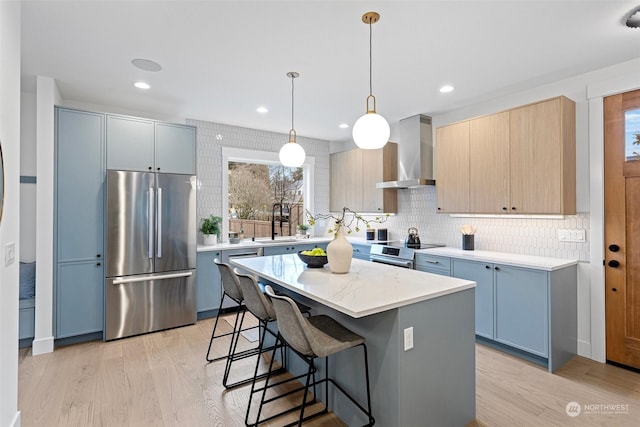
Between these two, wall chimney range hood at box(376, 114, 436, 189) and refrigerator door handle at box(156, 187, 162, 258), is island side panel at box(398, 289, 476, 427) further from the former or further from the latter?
refrigerator door handle at box(156, 187, 162, 258)

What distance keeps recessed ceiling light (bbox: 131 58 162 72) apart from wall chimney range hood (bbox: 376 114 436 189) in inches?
120

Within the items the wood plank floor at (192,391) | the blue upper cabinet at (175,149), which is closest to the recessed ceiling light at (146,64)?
the blue upper cabinet at (175,149)

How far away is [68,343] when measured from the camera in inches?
133

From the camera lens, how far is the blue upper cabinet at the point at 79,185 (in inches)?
130

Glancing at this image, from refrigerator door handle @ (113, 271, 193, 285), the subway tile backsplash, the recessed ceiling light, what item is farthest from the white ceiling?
refrigerator door handle @ (113, 271, 193, 285)

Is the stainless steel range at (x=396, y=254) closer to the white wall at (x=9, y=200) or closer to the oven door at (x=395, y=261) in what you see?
the oven door at (x=395, y=261)

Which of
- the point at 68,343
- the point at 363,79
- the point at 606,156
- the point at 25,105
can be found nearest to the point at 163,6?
the point at 363,79

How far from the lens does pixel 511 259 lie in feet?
10.3

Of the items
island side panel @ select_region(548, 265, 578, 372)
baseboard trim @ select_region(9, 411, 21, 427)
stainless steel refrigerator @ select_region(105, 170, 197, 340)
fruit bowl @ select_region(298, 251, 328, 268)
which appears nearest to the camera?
baseboard trim @ select_region(9, 411, 21, 427)

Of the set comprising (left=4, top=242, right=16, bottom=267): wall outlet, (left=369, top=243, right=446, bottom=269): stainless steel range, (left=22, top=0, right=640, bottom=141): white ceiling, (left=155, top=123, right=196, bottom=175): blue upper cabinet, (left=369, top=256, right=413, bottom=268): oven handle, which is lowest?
(left=369, top=256, right=413, bottom=268): oven handle

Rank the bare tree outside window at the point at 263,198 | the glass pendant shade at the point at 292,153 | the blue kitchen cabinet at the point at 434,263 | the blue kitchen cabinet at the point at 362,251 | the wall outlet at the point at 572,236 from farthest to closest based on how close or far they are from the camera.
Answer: the bare tree outside window at the point at 263,198 → the blue kitchen cabinet at the point at 362,251 → the blue kitchen cabinet at the point at 434,263 → the wall outlet at the point at 572,236 → the glass pendant shade at the point at 292,153

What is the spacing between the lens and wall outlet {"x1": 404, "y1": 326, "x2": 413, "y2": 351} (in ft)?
5.86

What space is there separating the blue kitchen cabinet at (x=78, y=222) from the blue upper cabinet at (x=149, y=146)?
0.42ft

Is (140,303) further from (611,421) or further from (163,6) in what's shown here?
(611,421)
